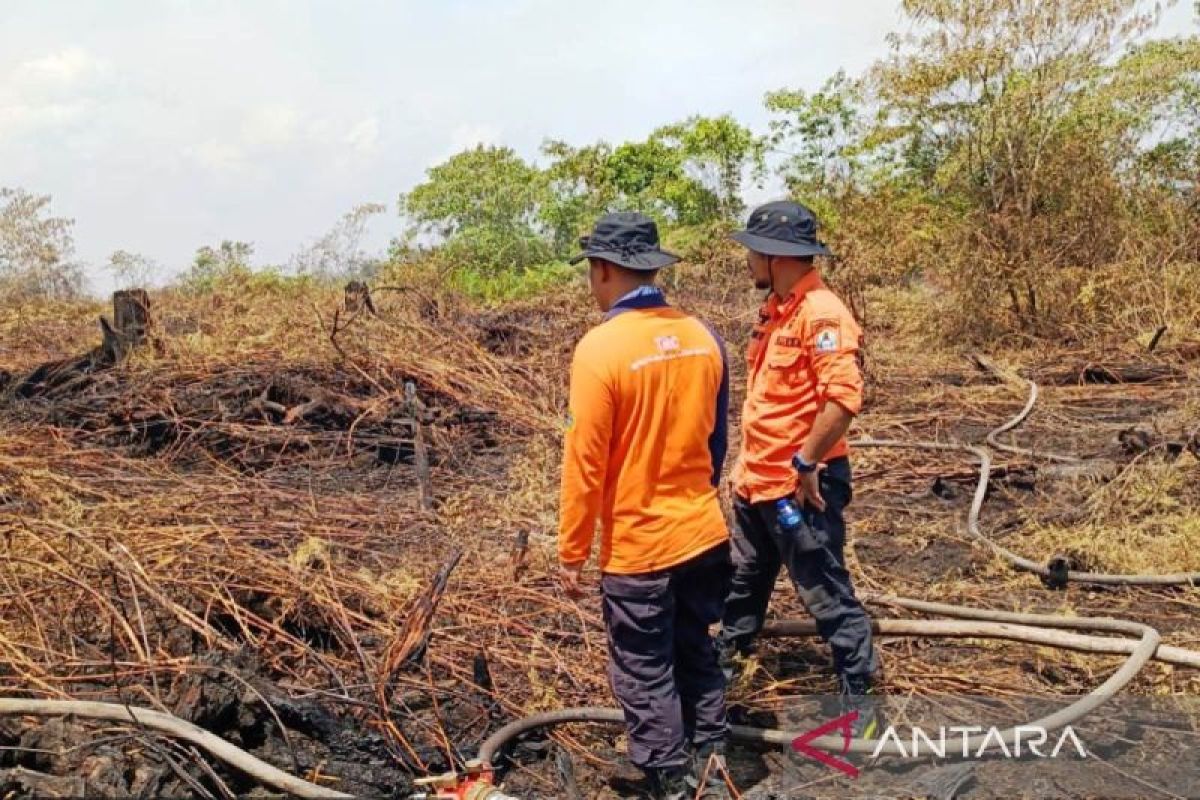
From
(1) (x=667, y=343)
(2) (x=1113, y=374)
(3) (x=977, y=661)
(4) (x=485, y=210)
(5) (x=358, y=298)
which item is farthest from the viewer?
(4) (x=485, y=210)

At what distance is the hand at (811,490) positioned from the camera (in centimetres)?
322

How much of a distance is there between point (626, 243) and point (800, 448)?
98cm

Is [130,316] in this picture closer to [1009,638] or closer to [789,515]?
[789,515]

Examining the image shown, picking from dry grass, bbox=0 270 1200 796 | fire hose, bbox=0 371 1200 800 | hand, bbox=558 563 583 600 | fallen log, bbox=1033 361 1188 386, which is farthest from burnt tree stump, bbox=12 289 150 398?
fallen log, bbox=1033 361 1188 386

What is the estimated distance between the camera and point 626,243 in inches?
112

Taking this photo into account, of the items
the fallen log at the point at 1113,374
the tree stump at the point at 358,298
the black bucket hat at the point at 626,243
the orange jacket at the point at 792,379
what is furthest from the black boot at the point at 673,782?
the fallen log at the point at 1113,374

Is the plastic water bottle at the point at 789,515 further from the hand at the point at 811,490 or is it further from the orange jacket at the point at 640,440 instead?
the orange jacket at the point at 640,440

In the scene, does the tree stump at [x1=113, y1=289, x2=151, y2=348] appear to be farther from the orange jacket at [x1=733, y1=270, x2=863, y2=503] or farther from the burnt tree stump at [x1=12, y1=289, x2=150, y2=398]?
the orange jacket at [x1=733, y1=270, x2=863, y2=503]

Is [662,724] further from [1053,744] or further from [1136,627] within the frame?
[1136,627]

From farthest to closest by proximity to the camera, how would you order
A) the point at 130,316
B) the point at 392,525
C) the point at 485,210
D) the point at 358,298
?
1. the point at 485,210
2. the point at 358,298
3. the point at 130,316
4. the point at 392,525

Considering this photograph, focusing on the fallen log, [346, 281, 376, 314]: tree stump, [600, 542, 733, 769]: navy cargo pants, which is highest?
[346, 281, 376, 314]: tree stump

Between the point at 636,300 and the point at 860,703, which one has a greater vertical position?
the point at 636,300

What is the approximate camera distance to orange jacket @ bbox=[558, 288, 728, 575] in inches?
109

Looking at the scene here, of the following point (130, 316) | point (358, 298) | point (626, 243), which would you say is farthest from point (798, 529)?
point (130, 316)
